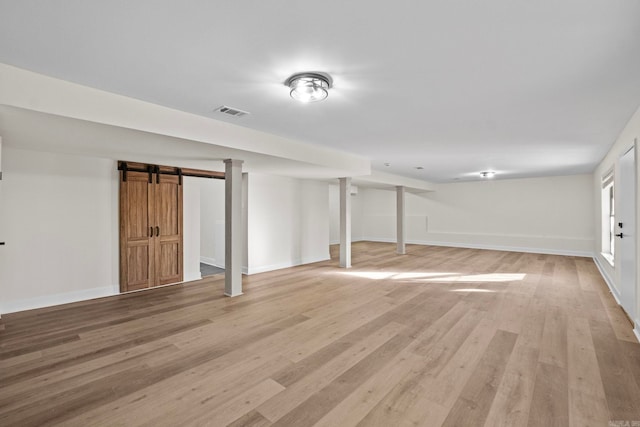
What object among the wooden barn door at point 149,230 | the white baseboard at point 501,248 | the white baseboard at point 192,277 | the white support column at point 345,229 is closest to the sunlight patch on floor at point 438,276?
the white support column at point 345,229

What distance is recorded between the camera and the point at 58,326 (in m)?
3.54

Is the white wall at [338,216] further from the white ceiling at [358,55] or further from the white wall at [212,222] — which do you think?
the white ceiling at [358,55]

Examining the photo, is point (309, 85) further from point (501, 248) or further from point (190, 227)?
point (501, 248)

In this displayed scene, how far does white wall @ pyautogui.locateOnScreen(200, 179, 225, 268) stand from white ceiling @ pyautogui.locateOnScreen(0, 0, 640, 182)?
4.39 metres

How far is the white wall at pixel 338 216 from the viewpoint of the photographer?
493 inches

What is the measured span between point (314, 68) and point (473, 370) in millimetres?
2866

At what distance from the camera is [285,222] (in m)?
7.40

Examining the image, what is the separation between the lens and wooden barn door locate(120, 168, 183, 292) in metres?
5.04

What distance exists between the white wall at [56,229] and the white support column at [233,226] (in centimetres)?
190

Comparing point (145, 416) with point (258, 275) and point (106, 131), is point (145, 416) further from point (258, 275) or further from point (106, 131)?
point (258, 275)

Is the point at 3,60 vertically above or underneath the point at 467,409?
above

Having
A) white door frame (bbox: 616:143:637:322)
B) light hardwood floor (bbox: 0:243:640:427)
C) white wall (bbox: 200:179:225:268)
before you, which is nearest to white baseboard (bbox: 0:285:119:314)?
light hardwood floor (bbox: 0:243:640:427)

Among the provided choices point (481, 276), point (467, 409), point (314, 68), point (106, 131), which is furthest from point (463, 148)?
point (106, 131)

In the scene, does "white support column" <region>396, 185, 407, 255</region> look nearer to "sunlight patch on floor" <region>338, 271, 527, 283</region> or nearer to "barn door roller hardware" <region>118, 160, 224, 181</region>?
"sunlight patch on floor" <region>338, 271, 527, 283</region>
